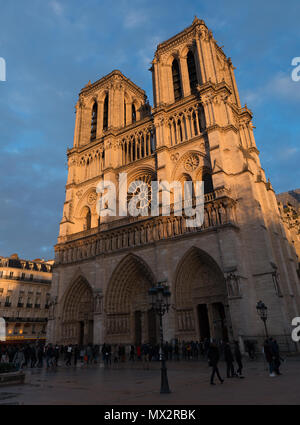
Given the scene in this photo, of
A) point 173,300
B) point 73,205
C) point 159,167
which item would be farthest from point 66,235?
point 173,300

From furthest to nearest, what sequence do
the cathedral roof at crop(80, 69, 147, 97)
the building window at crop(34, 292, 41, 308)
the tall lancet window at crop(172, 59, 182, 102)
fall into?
the building window at crop(34, 292, 41, 308)
the cathedral roof at crop(80, 69, 147, 97)
the tall lancet window at crop(172, 59, 182, 102)

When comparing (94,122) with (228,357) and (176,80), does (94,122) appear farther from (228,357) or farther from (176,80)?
(228,357)

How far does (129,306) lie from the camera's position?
23688 millimetres

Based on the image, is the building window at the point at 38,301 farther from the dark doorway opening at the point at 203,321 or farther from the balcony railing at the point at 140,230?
the dark doorway opening at the point at 203,321

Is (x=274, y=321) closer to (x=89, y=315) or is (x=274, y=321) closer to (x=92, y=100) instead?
(x=89, y=315)

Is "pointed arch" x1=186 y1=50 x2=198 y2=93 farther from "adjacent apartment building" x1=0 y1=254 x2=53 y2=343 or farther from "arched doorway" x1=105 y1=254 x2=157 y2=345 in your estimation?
"adjacent apartment building" x1=0 y1=254 x2=53 y2=343

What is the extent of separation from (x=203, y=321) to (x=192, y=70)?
21.7m

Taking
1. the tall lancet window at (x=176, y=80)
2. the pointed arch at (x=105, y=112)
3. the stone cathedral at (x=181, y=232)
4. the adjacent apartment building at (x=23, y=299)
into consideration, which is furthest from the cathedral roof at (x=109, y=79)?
the adjacent apartment building at (x=23, y=299)

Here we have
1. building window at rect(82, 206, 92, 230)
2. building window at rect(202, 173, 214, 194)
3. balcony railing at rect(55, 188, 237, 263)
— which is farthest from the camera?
building window at rect(82, 206, 92, 230)

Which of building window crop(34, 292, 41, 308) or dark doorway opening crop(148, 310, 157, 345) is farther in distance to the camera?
building window crop(34, 292, 41, 308)

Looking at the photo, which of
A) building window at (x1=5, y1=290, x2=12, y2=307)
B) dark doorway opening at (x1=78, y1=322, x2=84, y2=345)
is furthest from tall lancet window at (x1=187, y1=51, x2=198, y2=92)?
building window at (x1=5, y1=290, x2=12, y2=307)

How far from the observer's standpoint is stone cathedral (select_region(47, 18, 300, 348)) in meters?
18.9

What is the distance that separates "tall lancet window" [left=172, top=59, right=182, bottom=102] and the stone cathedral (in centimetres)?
10
